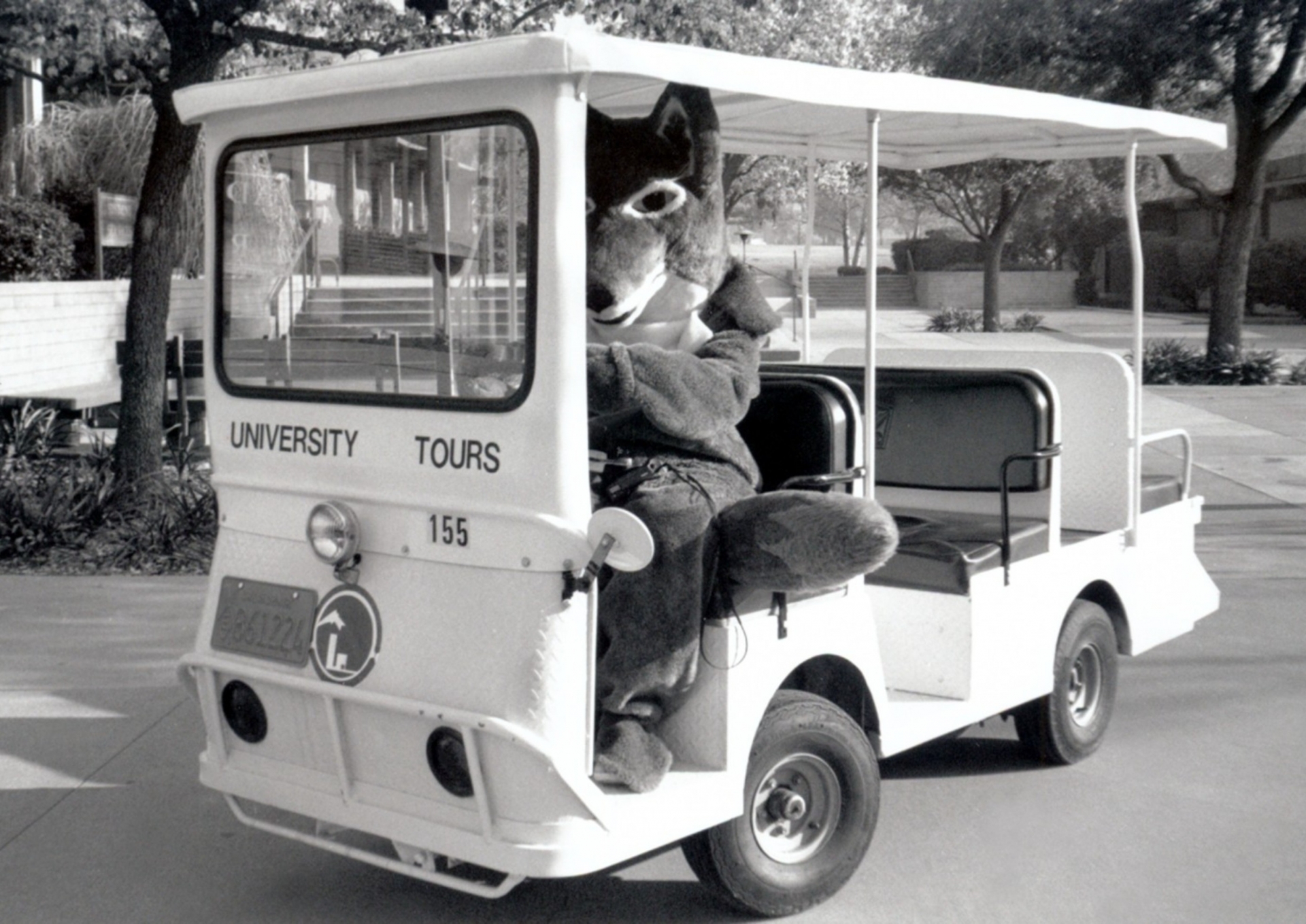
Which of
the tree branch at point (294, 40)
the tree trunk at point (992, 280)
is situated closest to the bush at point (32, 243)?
the tree branch at point (294, 40)

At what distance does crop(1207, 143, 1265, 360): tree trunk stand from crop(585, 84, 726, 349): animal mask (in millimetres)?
15751

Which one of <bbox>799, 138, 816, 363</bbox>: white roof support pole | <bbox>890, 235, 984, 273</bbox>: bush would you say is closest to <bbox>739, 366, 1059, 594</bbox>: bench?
<bbox>799, 138, 816, 363</bbox>: white roof support pole

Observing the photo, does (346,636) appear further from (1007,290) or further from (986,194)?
(1007,290)

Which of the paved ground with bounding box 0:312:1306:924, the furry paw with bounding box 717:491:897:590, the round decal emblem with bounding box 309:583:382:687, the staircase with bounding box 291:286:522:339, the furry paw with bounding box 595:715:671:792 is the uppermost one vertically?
the staircase with bounding box 291:286:522:339

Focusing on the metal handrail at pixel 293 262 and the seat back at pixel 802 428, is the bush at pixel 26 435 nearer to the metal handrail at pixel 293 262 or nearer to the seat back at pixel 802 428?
the metal handrail at pixel 293 262

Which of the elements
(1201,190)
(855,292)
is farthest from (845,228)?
(1201,190)

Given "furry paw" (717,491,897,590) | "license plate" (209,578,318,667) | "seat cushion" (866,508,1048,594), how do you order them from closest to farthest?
1. "furry paw" (717,491,897,590)
2. "license plate" (209,578,318,667)
3. "seat cushion" (866,508,1048,594)

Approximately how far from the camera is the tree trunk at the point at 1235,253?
18.1 m

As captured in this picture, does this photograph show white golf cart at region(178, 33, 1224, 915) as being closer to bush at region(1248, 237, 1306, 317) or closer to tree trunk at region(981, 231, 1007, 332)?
tree trunk at region(981, 231, 1007, 332)

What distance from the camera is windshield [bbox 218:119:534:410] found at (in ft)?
11.7

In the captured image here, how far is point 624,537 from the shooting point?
3350mm

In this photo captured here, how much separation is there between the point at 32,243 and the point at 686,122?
41.1ft

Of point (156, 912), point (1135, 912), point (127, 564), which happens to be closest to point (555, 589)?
point (156, 912)

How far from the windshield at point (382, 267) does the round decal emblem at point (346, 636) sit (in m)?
0.50
